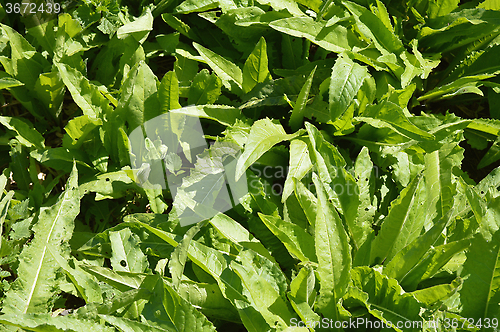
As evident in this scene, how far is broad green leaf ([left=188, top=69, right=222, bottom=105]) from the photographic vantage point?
2.02 m

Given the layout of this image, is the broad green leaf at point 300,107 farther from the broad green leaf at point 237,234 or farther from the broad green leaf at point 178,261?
the broad green leaf at point 178,261

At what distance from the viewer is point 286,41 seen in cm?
220

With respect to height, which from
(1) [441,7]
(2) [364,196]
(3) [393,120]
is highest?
(1) [441,7]

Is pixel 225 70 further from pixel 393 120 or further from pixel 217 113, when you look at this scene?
pixel 393 120

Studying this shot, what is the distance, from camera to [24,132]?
2.09 meters

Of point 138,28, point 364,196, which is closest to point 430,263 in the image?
point 364,196

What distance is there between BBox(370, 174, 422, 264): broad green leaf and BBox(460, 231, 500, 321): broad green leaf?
9.7 inches

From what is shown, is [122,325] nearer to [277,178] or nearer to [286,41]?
[277,178]

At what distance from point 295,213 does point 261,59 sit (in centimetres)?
77

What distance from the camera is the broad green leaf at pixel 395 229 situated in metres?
1.58

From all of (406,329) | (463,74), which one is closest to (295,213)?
(406,329)

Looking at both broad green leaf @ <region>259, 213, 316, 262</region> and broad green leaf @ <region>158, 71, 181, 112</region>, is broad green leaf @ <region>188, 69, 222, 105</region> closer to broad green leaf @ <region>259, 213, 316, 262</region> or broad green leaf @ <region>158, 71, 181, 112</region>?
broad green leaf @ <region>158, 71, 181, 112</region>

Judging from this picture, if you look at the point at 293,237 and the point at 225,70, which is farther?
the point at 225,70

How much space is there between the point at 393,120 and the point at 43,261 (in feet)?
4.99
